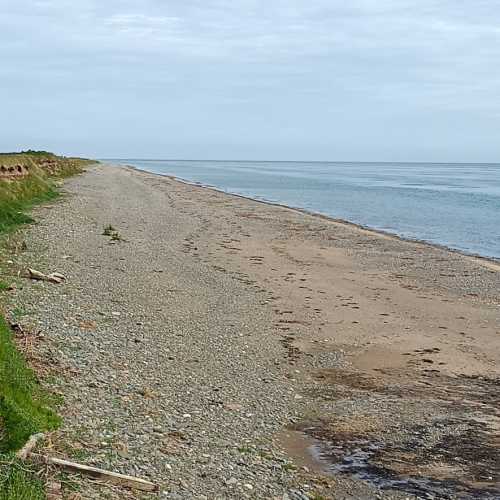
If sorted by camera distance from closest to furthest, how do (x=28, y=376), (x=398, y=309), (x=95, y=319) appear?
(x=28, y=376) → (x=95, y=319) → (x=398, y=309)

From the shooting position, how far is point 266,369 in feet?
38.0

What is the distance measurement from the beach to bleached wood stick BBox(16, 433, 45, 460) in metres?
0.29

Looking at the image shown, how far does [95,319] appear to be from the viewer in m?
12.8

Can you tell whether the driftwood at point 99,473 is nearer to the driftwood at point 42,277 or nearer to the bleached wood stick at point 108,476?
the bleached wood stick at point 108,476

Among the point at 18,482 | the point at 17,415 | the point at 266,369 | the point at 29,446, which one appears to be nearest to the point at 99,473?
the point at 29,446

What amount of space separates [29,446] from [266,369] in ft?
17.9

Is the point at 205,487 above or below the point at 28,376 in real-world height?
below

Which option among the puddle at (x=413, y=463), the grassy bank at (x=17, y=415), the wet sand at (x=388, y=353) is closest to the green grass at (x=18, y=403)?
the grassy bank at (x=17, y=415)

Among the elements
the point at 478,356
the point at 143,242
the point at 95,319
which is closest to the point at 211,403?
the point at 95,319

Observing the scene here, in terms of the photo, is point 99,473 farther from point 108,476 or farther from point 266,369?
point 266,369

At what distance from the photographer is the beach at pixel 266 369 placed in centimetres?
781

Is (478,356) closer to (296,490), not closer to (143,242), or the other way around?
(296,490)

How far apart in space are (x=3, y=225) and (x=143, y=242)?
464cm

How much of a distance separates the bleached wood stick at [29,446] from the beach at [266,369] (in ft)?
0.95
